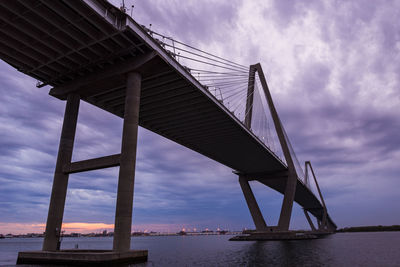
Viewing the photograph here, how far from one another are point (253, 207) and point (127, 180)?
142ft

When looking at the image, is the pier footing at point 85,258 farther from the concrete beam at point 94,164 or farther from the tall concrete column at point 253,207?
the tall concrete column at point 253,207

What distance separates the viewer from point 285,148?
52656mm

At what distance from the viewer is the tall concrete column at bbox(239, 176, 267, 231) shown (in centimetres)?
5653

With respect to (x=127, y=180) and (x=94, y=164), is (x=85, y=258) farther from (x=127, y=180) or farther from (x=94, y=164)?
(x=94, y=164)

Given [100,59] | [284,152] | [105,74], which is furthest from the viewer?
[284,152]

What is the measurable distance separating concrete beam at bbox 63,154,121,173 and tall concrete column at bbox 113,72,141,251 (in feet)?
3.72

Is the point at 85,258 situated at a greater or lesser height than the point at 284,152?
lesser

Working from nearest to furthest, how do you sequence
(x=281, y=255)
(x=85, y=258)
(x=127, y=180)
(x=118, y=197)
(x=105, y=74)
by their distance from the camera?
(x=85, y=258)
(x=118, y=197)
(x=127, y=180)
(x=105, y=74)
(x=281, y=255)

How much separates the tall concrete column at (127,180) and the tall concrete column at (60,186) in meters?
5.81

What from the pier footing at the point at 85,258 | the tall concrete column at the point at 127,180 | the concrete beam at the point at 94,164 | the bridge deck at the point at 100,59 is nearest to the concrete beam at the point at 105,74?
the bridge deck at the point at 100,59

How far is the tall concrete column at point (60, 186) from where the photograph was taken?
21031mm

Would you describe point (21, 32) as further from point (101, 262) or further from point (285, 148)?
point (285, 148)

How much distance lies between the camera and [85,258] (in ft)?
52.3

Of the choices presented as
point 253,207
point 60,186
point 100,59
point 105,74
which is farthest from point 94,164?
point 253,207
